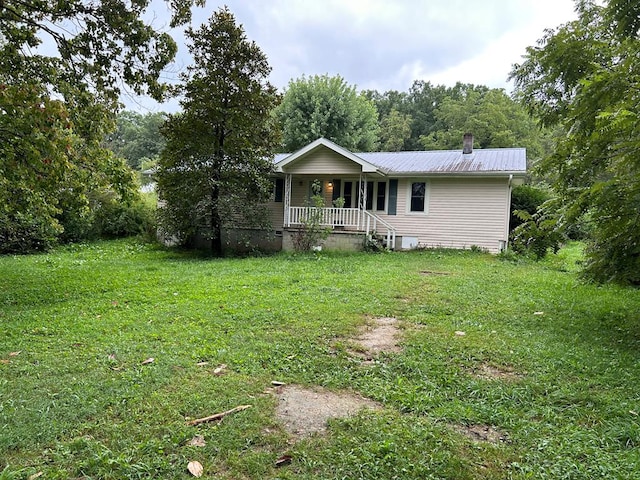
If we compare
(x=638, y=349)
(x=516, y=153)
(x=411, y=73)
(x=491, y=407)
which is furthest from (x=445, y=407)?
(x=411, y=73)

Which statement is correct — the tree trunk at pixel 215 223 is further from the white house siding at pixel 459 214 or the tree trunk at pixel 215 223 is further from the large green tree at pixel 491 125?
the large green tree at pixel 491 125

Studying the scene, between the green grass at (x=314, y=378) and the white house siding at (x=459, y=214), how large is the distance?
6.26 m

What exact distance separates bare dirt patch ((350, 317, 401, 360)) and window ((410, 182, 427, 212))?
32.1 ft

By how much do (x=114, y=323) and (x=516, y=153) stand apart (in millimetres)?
14578

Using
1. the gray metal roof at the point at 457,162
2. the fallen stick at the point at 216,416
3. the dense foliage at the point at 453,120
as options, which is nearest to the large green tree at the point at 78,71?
the fallen stick at the point at 216,416

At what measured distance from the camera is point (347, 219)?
14328 mm

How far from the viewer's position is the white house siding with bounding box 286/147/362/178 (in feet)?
46.4

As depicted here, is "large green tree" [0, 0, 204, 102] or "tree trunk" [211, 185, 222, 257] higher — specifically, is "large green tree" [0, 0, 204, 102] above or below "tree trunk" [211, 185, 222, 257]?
above

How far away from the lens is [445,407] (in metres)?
3.05

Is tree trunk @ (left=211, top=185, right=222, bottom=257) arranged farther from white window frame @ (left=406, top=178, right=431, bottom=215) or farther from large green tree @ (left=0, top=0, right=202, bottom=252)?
white window frame @ (left=406, top=178, right=431, bottom=215)

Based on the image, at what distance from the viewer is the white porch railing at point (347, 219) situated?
14258mm

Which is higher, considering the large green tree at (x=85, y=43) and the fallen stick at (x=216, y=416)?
the large green tree at (x=85, y=43)

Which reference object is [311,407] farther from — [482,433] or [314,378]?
[482,433]

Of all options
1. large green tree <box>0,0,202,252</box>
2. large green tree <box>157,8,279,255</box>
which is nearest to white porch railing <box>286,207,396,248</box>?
large green tree <box>157,8,279,255</box>
